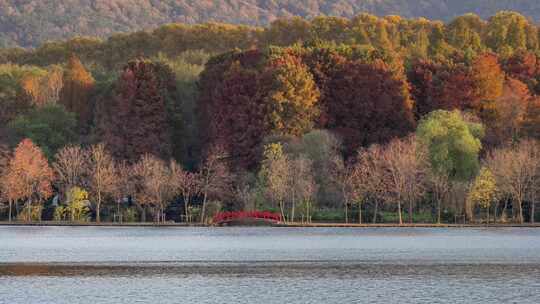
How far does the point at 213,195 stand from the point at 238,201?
2797 millimetres

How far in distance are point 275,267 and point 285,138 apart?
4744cm

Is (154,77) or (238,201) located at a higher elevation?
(154,77)

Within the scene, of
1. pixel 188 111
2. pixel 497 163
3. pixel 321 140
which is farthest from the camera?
pixel 188 111

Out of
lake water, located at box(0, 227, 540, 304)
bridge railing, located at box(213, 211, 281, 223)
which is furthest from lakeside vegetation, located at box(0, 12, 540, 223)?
lake water, located at box(0, 227, 540, 304)

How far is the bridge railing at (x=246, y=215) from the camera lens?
335ft

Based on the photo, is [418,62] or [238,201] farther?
[418,62]

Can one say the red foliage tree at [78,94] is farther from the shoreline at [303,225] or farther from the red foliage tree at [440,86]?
the red foliage tree at [440,86]

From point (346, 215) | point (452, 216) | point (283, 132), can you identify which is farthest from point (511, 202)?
point (283, 132)

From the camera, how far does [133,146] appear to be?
380ft

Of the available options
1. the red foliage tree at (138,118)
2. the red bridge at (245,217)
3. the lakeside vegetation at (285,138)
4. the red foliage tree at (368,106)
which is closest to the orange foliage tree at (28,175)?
the lakeside vegetation at (285,138)

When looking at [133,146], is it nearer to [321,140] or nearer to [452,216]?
[321,140]

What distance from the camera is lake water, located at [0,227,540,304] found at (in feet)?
164

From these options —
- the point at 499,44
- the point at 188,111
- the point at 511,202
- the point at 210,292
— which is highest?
the point at 499,44

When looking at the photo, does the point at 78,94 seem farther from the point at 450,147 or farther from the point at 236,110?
the point at 450,147
